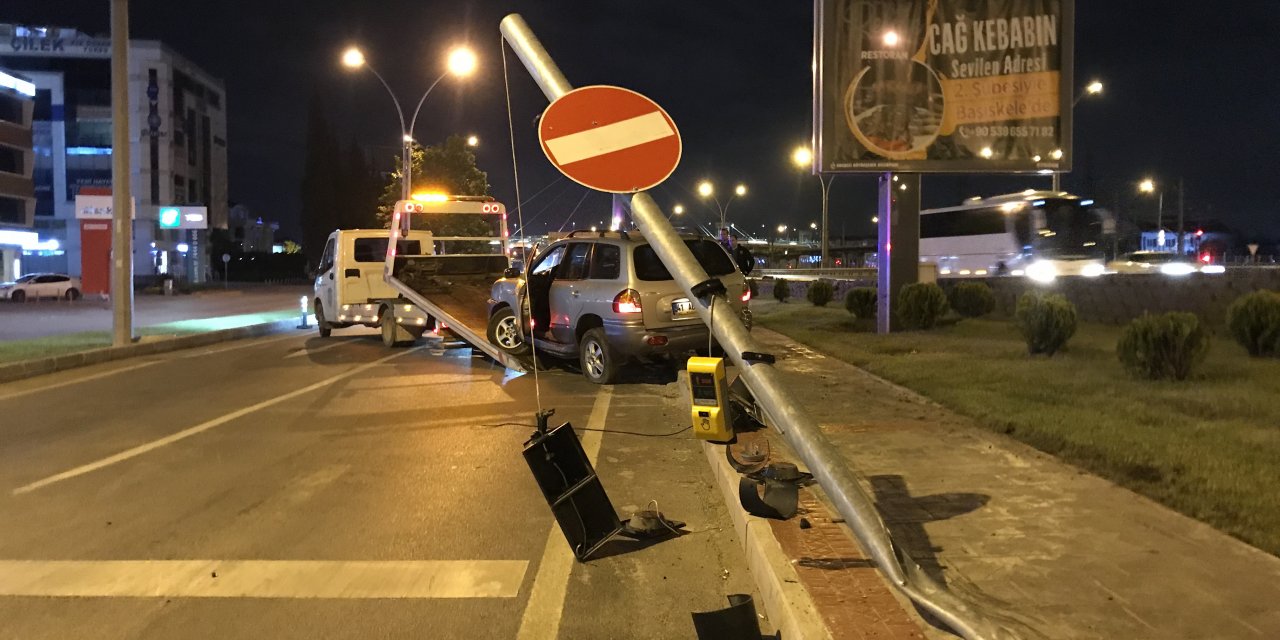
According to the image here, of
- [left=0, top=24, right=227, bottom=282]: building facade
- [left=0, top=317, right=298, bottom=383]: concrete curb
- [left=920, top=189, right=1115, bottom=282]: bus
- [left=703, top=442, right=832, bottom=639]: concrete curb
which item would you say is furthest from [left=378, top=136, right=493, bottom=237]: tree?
[left=703, top=442, right=832, bottom=639]: concrete curb

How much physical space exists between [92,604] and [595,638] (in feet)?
8.45

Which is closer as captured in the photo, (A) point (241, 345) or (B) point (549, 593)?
(B) point (549, 593)

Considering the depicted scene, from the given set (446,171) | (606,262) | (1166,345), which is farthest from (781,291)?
(446,171)

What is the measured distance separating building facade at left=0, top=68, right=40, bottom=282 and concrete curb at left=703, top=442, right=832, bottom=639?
57.5 m

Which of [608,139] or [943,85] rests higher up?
[943,85]

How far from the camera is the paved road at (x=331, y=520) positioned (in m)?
4.43

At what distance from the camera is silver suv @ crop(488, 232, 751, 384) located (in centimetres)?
1100

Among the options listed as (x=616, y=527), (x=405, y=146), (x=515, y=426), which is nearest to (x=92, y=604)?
(x=616, y=527)

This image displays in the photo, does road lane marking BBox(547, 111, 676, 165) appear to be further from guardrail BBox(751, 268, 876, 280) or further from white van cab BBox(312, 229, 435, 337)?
guardrail BBox(751, 268, 876, 280)

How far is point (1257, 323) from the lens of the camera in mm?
12094

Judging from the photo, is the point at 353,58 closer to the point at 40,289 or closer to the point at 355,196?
the point at 40,289

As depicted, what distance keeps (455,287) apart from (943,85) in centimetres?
933

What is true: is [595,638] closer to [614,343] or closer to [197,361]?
[614,343]

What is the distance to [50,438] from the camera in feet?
28.5
